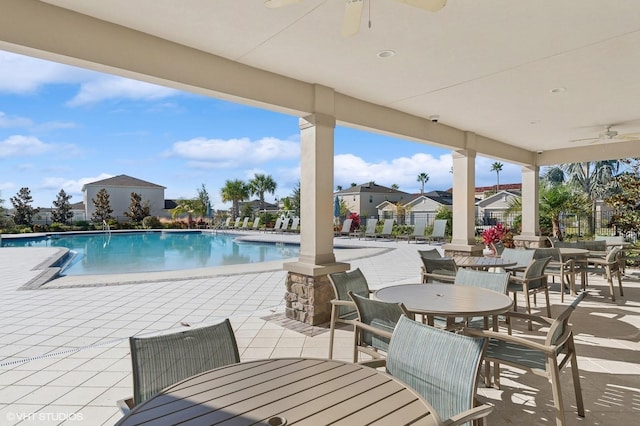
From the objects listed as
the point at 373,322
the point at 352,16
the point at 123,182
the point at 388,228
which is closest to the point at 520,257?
the point at 373,322

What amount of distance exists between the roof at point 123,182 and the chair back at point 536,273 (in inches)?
1291

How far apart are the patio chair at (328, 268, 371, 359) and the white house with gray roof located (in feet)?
96.1

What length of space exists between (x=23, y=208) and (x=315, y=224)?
26403 millimetres

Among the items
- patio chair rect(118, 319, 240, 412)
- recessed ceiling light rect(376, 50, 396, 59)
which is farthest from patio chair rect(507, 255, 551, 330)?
patio chair rect(118, 319, 240, 412)

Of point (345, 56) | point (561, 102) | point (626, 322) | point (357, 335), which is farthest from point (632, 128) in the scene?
point (357, 335)

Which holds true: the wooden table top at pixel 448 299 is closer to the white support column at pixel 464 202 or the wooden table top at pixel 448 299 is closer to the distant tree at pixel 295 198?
the white support column at pixel 464 202

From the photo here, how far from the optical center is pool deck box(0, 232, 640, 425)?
237cm

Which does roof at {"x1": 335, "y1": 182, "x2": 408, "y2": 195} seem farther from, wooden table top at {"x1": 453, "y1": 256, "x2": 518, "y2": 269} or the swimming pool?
wooden table top at {"x1": 453, "y1": 256, "x2": 518, "y2": 269}

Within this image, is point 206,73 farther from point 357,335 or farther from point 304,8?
point 357,335

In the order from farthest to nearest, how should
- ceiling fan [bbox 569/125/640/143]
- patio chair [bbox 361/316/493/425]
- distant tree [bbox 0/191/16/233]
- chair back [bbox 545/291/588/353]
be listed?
A: distant tree [bbox 0/191/16/233]
ceiling fan [bbox 569/125/640/143]
chair back [bbox 545/291/588/353]
patio chair [bbox 361/316/493/425]

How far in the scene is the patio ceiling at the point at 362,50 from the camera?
2641 mm

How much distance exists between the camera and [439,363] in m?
1.54

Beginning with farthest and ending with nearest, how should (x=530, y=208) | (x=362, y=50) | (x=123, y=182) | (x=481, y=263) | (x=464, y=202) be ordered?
(x=123, y=182) < (x=530, y=208) < (x=464, y=202) < (x=481, y=263) < (x=362, y=50)

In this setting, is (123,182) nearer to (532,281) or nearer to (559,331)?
(532,281)
